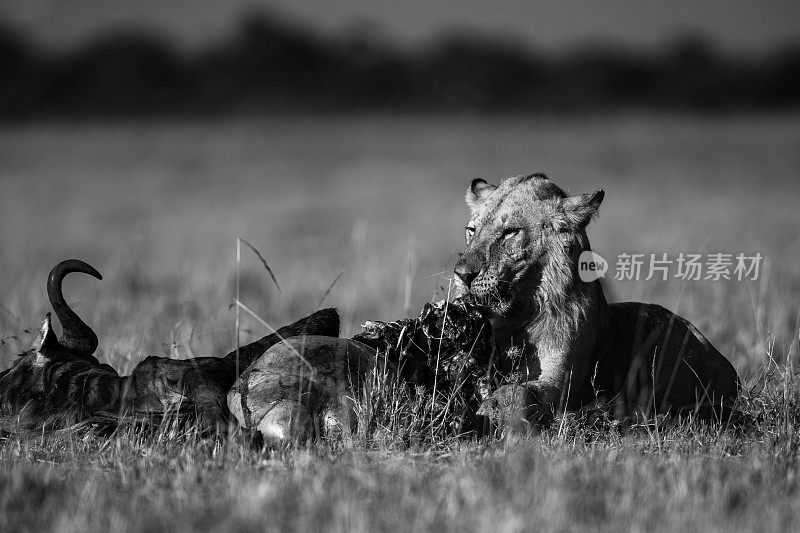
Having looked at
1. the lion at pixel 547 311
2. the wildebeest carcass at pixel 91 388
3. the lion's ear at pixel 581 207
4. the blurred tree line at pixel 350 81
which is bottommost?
the wildebeest carcass at pixel 91 388

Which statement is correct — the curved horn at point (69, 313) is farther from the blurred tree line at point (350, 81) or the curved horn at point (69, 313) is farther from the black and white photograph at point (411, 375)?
the blurred tree line at point (350, 81)

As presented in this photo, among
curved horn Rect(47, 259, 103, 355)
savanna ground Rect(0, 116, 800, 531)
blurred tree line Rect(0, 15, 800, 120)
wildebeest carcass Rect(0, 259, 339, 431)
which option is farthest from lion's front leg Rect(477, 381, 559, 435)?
blurred tree line Rect(0, 15, 800, 120)

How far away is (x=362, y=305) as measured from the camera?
962 cm

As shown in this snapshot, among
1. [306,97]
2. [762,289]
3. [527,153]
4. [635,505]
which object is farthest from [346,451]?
[306,97]

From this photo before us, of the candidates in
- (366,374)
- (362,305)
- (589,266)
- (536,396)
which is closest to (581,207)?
(589,266)

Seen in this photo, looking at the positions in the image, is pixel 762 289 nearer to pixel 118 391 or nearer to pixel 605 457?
pixel 605 457

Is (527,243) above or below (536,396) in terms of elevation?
above

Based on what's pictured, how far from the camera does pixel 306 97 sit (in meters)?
41.2

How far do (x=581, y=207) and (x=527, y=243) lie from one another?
0.32 m

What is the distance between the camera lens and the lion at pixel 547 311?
202 inches

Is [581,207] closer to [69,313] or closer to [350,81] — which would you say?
[69,313]

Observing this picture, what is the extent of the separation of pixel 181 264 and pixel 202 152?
20.4 m

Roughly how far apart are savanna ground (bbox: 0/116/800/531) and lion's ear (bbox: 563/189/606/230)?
85 centimetres

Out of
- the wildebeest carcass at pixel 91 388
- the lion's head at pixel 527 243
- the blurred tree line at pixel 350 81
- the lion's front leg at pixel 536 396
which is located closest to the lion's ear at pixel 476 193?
the lion's head at pixel 527 243
